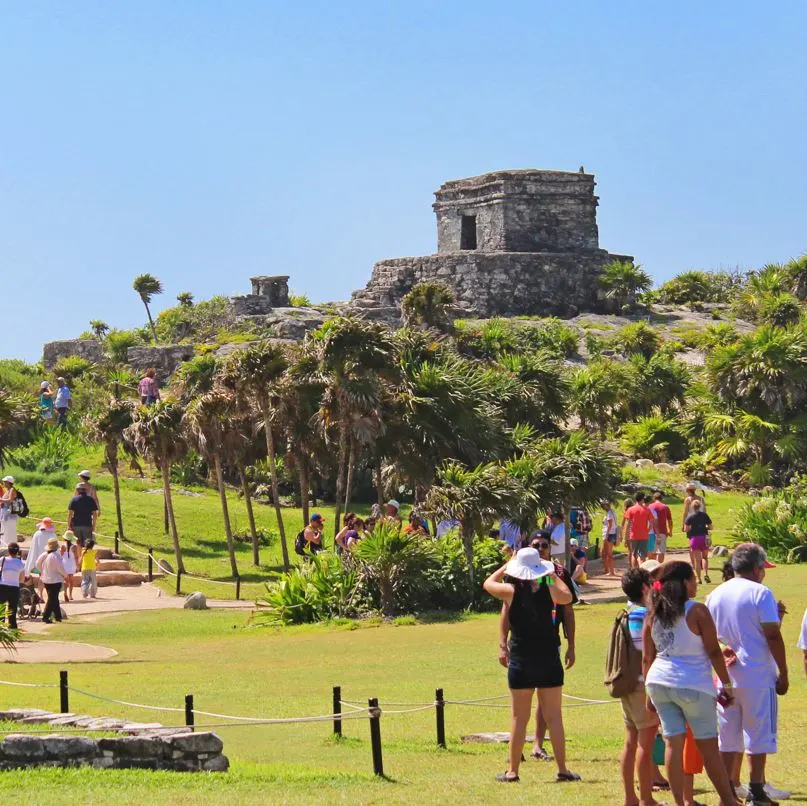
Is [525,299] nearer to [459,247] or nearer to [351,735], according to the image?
[459,247]

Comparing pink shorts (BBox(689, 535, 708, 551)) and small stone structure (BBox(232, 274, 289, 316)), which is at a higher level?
small stone structure (BBox(232, 274, 289, 316))

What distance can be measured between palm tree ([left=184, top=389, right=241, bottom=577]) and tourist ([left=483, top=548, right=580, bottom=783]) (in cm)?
1714

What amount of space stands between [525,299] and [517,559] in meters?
42.2

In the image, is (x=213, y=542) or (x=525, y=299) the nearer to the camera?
(x=213, y=542)

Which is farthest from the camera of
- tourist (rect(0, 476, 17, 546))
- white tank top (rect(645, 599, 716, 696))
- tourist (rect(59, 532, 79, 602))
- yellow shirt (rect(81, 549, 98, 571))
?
tourist (rect(0, 476, 17, 546))

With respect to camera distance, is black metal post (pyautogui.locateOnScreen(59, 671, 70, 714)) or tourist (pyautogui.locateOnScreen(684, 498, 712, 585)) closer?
black metal post (pyautogui.locateOnScreen(59, 671, 70, 714))

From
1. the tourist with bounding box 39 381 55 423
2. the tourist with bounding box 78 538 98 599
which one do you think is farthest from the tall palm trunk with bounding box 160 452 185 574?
the tourist with bounding box 39 381 55 423

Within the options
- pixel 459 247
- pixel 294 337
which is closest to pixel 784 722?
pixel 294 337

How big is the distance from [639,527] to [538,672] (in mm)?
12823

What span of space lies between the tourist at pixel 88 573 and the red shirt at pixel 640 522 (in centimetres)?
818

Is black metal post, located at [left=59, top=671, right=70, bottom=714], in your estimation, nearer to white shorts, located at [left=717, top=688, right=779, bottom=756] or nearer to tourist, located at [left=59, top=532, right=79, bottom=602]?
white shorts, located at [left=717, top=688, right=779, bottom=756]

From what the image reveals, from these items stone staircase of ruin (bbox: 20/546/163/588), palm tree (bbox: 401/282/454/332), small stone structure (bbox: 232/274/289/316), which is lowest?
stone staircase of ruin (bbox: 20/546/163/588)

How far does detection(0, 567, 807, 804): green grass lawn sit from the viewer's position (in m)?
9.06

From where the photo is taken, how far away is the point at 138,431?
88.2 ft
